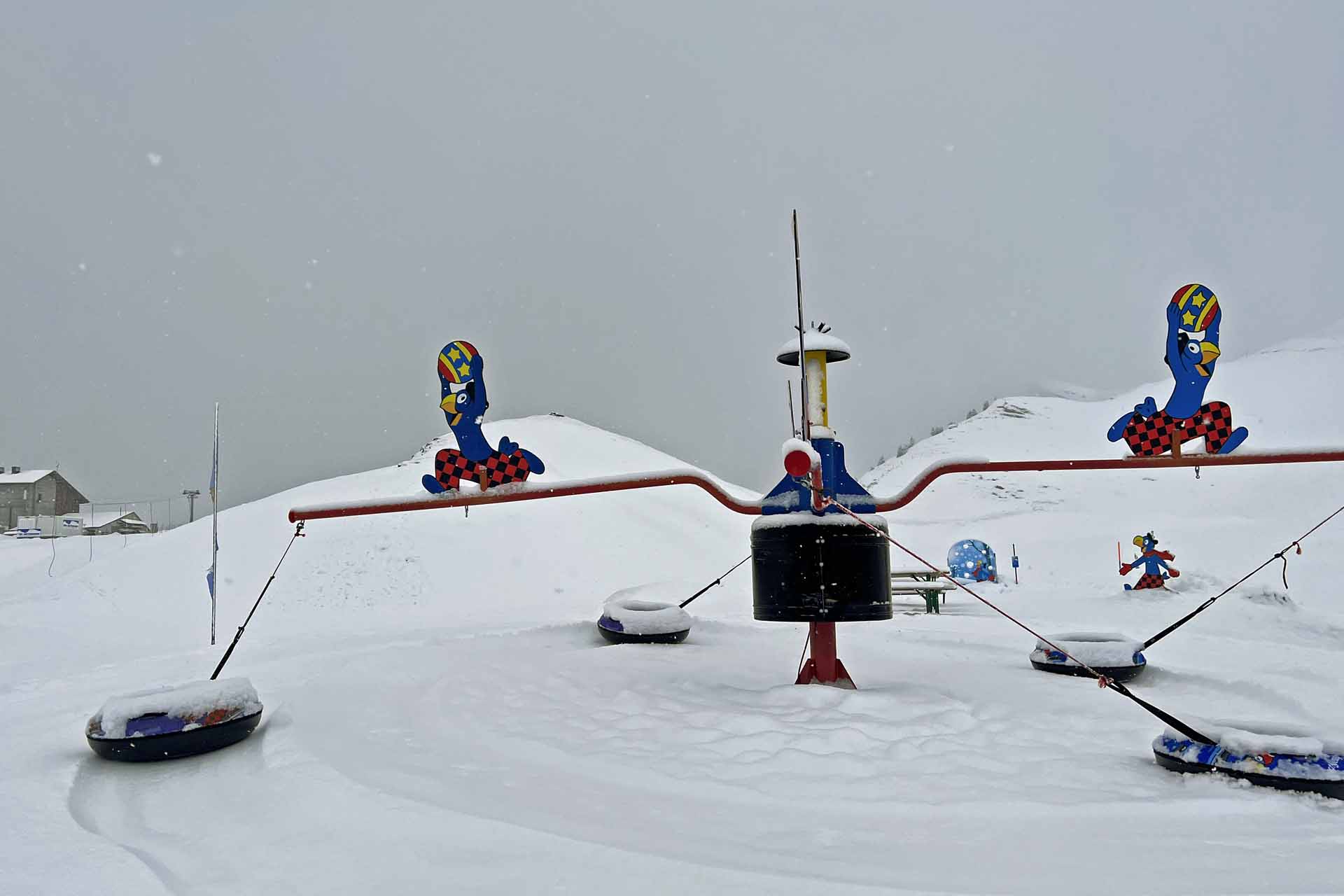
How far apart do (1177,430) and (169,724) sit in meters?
6.94

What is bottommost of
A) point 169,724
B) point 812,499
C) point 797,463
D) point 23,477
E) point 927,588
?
point 927,588

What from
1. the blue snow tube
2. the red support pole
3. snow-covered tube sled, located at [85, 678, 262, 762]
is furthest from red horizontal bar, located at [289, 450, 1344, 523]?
the blue snow tube

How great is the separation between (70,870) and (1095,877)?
361 centimetres

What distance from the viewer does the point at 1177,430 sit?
5898mm

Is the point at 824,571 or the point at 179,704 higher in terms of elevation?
the point at 824,571

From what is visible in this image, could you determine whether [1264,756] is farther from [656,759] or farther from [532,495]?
[532,495]

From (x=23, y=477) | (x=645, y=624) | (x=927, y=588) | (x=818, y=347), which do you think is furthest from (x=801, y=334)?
(x=23, y=477)

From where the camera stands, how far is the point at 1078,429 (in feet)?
126

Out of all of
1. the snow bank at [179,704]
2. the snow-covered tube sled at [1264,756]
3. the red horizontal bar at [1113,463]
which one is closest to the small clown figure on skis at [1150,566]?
the red horizontal bar at [1113,463]

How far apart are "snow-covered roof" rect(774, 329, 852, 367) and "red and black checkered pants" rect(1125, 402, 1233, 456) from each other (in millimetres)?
2248

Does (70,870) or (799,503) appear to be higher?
(799,503)

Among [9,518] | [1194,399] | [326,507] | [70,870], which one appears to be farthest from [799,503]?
[9,518]

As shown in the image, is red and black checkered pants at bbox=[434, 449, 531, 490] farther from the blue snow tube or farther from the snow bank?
the blue snow tube

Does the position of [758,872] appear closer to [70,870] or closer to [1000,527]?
[70,870]
